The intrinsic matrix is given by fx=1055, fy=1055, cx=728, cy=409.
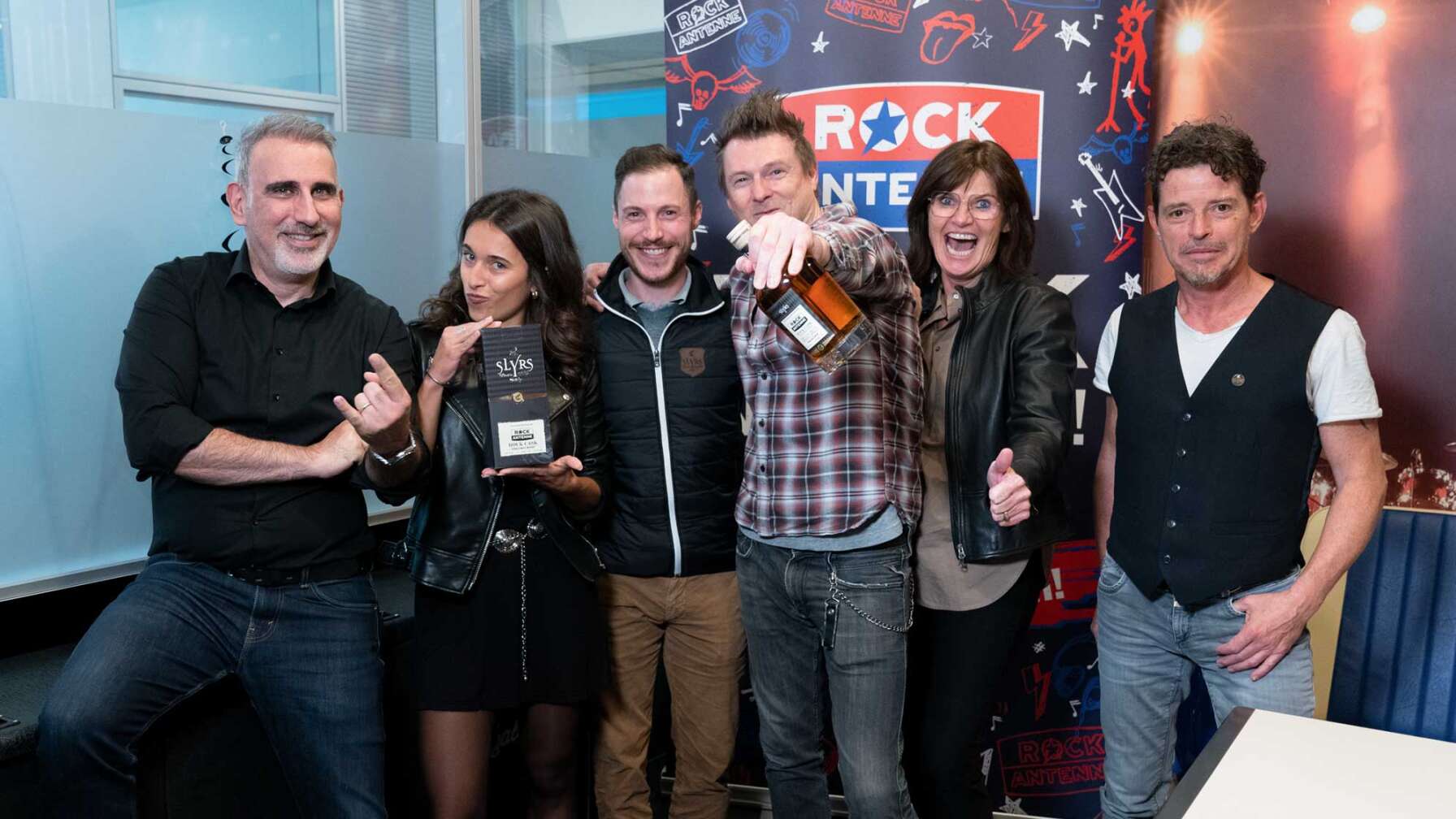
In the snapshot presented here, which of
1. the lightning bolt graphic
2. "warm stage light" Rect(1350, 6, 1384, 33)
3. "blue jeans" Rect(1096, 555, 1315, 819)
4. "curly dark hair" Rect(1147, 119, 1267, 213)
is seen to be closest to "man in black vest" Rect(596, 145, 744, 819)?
"blue jeans" Rect(1096, 555, 1315, 819)

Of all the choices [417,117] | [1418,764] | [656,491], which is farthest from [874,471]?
[417,117]

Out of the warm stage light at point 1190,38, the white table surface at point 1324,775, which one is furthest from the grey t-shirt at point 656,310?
the warm stage light at point 1190,38

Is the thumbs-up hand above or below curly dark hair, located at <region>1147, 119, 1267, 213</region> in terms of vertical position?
below

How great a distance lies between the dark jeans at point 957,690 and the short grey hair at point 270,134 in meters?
1.62

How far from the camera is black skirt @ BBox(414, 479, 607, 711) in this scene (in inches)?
83.7

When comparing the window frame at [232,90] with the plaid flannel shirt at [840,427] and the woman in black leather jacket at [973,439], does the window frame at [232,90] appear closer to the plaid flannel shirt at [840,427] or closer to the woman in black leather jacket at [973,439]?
the plaid flannel shirt at [840,427]

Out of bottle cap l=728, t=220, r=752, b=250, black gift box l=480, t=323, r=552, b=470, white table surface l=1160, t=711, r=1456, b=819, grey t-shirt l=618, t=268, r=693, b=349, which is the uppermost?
bottle cap l=728, t=220, r=752, b=250

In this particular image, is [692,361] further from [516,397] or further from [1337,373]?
[1337,373]

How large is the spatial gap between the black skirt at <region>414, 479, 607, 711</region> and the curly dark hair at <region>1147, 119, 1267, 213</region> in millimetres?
1456

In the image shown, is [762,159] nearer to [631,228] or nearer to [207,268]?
[631,228]

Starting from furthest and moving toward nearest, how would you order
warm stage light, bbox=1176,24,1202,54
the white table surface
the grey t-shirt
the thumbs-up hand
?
warm stage light, bbox=1176,24,1202,54 < the grey t-shirt < the thumbs-up hand < the white table surface

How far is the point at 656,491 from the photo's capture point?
7.58ft

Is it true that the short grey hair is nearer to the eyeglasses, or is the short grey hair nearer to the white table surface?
the eyeglasses

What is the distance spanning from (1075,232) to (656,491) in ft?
4.46
